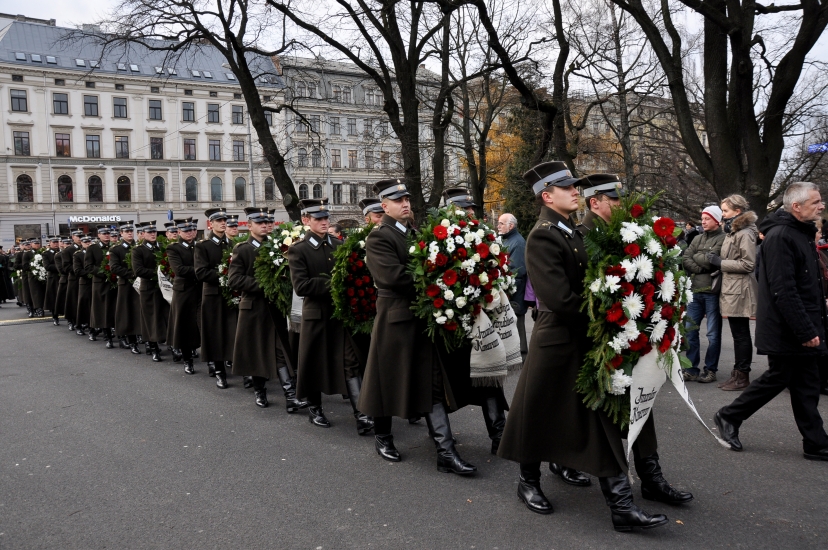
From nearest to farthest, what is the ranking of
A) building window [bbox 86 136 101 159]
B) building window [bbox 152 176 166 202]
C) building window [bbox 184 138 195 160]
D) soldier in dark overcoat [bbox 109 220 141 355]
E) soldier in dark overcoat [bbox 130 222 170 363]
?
soldier in dark overcoat [bbox 130 222 170 363] → soldier in dark overcoat [bbox 109 220 141 355] → building window [bbox 86 136 101 159] → building window [bbox 152 176 166 202] → building window [bbox 184 138 195 160]

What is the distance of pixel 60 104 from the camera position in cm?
6062

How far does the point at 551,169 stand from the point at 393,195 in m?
1.67

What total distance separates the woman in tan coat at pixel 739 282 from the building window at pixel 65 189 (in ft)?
206

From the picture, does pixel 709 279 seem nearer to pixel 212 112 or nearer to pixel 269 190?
pixel 269 190

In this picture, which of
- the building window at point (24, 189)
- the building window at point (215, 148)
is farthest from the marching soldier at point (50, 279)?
the building window at point (215, 148)

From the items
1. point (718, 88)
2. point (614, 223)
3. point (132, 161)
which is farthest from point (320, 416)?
point (132, 161)

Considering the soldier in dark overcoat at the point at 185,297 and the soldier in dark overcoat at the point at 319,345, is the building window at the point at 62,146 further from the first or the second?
Result: the soldier in dark overcoat at the point at 319,345

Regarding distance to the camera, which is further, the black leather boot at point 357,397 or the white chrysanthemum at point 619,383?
the black leather boot at point 357,397

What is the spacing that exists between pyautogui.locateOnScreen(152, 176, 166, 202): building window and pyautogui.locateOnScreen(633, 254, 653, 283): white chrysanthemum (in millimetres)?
65607

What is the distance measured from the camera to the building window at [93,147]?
62094 mm

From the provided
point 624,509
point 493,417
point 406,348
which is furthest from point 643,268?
point 493,417

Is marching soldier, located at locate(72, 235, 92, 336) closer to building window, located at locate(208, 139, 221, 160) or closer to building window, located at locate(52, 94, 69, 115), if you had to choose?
building window, located at locate(52, 94, 69, 115)

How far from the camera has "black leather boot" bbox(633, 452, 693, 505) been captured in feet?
15.6

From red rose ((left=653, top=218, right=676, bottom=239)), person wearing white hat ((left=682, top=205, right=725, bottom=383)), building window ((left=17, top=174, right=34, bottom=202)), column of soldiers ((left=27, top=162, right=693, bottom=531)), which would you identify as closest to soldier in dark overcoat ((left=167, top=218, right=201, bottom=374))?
column of soldiers ((left=27, top=162, right=693, bottom=531))
